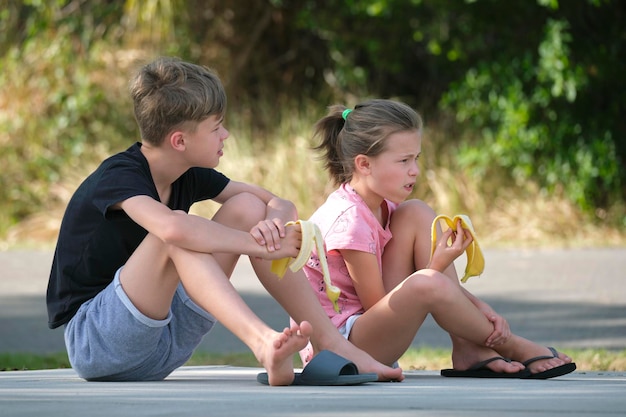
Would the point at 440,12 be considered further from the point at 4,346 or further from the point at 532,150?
the point at 4,346

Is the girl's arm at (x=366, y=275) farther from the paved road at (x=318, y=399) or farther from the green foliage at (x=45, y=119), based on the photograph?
the green foliage at (x=45, y=119)

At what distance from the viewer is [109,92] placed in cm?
1279

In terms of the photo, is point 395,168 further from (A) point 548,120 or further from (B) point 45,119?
(B) point 45,119

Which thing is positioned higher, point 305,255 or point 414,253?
point 414,253

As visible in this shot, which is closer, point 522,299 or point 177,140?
point 177,140

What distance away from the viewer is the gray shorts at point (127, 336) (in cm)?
338

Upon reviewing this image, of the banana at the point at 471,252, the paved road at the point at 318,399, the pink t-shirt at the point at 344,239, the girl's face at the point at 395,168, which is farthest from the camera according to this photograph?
the girl's face at the point at 395,168

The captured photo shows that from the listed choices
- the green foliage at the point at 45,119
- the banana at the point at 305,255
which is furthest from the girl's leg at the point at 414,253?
the green foliage at the point at 45,119

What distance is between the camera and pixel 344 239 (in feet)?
12.4

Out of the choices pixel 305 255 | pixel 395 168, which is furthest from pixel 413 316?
pixel 395 168

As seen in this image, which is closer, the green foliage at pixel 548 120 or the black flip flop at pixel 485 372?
the black flip flop at pixel 485 372

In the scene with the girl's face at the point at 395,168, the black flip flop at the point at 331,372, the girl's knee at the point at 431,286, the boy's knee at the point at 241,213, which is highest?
the girl's face at the point at 395,168

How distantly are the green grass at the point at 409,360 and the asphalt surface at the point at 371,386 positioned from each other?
28 cm

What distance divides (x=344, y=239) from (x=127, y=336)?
0.85 m
